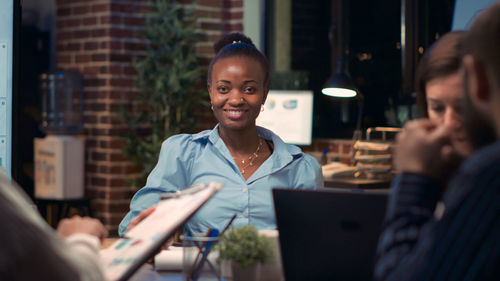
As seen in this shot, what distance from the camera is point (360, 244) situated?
4.00 ft

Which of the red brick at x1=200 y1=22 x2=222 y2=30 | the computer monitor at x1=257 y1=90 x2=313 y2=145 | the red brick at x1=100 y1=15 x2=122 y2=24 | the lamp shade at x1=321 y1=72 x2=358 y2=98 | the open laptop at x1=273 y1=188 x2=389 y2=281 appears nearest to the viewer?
the open laptop at x1=273 y1=188 x2=389 y2=281

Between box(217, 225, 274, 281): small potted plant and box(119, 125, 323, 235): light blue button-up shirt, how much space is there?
1.84ft

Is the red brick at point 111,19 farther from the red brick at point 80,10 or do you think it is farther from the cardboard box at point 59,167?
the cardboard box at point 59,167

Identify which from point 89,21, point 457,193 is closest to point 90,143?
point 89,21

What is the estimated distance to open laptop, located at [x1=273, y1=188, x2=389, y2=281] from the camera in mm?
1194

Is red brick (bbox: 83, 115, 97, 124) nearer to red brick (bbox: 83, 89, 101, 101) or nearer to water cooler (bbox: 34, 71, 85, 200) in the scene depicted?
water cooler (bbox: 34, 71, 85, 200)

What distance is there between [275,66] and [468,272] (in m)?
4.11

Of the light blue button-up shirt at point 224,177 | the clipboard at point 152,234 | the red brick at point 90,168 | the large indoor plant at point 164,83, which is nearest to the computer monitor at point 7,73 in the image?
the light blue button-up shirt at point 224,177

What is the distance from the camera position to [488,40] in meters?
0.86

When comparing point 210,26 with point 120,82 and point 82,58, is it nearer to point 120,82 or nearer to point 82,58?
point 120,82

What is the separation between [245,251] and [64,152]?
11.4 ft

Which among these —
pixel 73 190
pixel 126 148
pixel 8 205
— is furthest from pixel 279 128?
pixel 8 205

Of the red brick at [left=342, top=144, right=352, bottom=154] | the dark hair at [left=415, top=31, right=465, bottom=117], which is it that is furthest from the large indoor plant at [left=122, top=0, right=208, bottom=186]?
the dark hair at [left=415, top=31, right=465, bottom=117]

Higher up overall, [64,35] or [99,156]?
[64,35]
